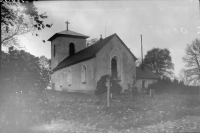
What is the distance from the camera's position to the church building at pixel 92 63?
68.5 feet

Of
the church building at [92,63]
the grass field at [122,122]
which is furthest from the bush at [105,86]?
the grass field at [122,122]

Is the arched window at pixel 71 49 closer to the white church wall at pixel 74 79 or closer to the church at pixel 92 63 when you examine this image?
the church at pixel 92 63

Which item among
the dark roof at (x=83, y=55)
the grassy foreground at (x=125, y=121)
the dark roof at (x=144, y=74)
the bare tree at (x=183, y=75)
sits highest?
the dark roof at (x=83, y=55)

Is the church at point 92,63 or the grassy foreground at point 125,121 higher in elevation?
the church at point 92,63

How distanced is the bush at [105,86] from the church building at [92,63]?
516 millimetres

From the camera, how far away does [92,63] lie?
68.9 ft

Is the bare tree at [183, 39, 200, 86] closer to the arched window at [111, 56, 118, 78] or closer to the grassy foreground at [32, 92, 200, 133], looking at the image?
the grassy foreground at [32, 92, 200, 133]

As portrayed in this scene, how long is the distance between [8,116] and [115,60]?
17059 mm

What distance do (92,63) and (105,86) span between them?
283cm

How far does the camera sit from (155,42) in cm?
1045

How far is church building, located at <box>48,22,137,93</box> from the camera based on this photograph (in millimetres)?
20891

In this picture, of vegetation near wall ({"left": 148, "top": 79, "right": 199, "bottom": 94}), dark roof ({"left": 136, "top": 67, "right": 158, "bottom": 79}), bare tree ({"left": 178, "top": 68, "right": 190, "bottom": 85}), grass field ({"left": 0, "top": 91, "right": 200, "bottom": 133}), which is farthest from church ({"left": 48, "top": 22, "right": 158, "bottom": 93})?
grass field ({"left": 0, "top": 91, "right": 200, "bottom": 133})

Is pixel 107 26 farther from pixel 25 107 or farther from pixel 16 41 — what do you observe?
pixel 25 107

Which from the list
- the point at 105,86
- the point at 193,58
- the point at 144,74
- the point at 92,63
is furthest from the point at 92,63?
the point at 193,58
